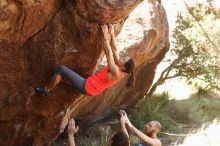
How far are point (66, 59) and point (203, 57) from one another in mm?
8624

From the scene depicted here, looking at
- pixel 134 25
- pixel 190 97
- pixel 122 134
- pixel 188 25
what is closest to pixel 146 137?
pixel 122 134

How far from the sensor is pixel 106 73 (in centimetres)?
680

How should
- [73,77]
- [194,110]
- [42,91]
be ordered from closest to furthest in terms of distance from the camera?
[73,77]
[42,91]
[194,110]

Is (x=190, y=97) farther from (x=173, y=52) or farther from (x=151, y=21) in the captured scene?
(x=151, y=21)

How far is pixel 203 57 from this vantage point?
596 inches

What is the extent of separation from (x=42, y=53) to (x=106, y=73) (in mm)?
1329

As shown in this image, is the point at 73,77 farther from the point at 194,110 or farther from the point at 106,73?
the point at 194,110

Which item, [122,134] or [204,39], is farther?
[204,39]

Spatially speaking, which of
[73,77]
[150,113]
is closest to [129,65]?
[73,77]

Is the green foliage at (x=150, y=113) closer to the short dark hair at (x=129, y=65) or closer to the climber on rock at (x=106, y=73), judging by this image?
the climber on rock at (x=106, y=73)

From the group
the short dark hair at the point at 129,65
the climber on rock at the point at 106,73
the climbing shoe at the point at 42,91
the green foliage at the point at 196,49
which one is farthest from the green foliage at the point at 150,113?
the short dark hair at the point at 129,65

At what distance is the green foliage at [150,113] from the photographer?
45.5 ft

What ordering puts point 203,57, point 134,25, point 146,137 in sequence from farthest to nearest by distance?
1. point 203,57
2. point 134,25
3. point 146,137

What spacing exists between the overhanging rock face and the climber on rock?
0.29 m
